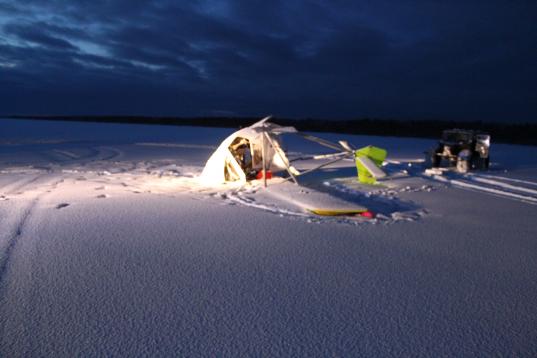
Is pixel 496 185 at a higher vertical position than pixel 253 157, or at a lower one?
lower

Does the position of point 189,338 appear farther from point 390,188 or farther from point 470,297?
point 390,188

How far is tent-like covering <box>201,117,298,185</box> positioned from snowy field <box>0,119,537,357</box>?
1653 millimetres

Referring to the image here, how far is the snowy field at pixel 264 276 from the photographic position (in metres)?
2.84

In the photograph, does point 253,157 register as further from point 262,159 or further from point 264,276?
point 264,276

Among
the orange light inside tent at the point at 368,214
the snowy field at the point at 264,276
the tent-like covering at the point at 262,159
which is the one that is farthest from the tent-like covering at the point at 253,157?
the orange light inside tent at the point at 368,214

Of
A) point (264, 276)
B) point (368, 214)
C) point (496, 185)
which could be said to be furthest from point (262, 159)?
point (264, 276)

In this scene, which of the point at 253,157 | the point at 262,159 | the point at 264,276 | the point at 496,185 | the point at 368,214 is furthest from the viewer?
the point at 253,157

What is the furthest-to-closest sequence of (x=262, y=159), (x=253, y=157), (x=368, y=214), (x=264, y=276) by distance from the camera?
(x=253, y=157)
(x=262, y=159)
(x=368, y=214)
(x=264, y=276)

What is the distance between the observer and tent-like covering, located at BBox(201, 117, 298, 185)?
9758mm

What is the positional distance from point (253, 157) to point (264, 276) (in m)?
6.87

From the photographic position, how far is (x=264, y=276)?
401cm

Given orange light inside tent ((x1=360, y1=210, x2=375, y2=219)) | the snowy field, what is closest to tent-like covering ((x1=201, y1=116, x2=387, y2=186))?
the snowy field

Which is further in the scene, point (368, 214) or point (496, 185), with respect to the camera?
point (496, 185)

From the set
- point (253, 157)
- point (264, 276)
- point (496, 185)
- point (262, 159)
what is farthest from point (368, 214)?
point (496, 185)
